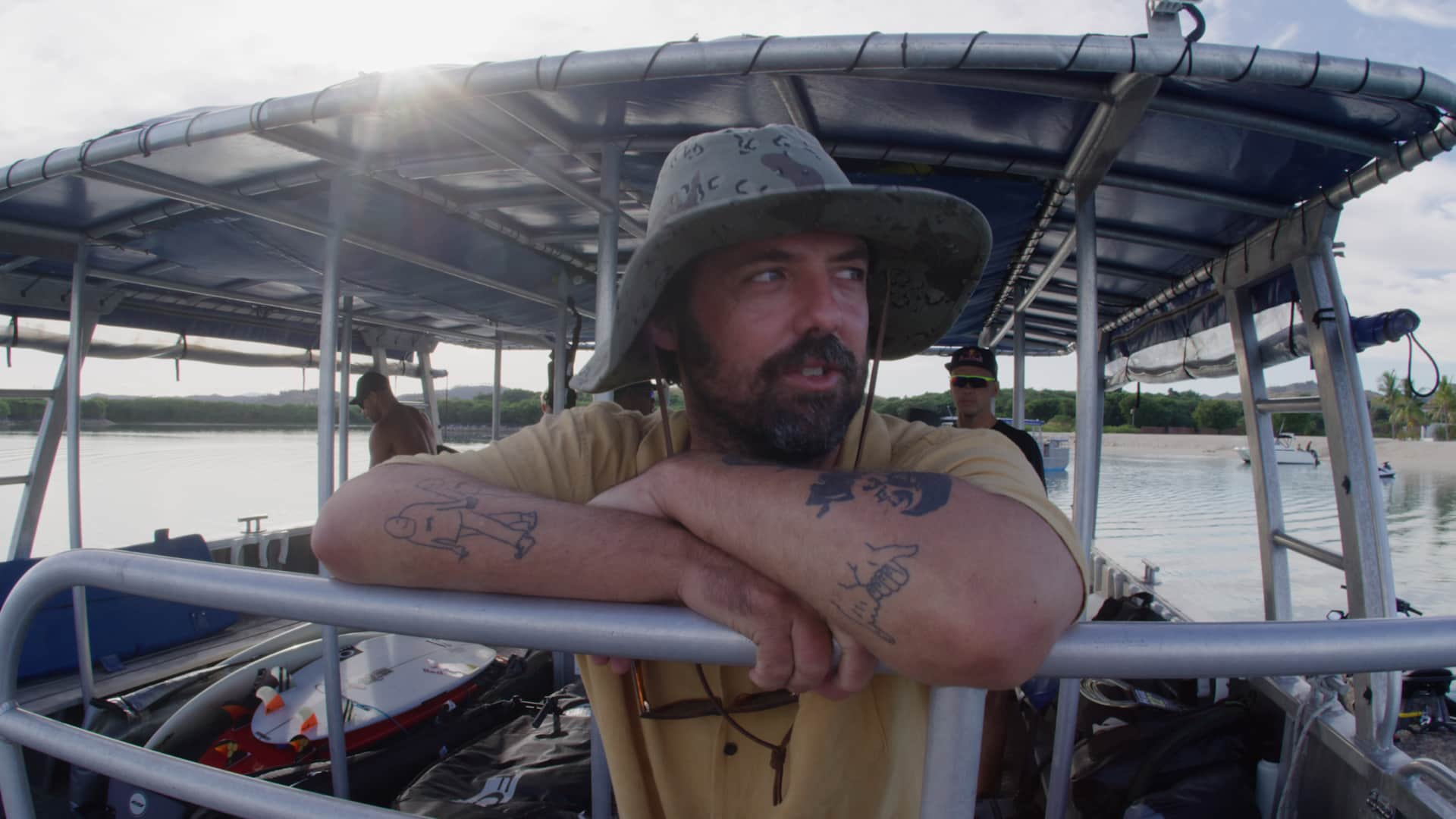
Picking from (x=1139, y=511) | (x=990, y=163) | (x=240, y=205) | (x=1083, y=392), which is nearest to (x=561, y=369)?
(x=240, y=205)

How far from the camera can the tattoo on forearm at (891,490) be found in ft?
2.65

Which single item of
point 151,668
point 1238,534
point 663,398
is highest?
point 663,398

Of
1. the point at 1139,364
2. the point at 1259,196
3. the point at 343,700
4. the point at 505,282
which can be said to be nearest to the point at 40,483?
the point at 343,700

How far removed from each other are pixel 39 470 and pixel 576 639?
5410 mm

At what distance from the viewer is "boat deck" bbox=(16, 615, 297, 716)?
143 inches

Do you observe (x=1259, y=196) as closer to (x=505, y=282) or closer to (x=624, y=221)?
(x=624, y=221)

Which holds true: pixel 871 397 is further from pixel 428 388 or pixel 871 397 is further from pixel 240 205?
pixel 428 388

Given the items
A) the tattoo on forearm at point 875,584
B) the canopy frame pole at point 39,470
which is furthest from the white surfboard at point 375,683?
the tattoo on forearm at point 875,584

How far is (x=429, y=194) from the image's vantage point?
3.03 metres

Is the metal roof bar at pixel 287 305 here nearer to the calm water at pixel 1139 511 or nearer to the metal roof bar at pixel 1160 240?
the calm water at pixel 1139 511

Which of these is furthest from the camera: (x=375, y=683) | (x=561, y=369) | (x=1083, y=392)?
(x=561, y=369)

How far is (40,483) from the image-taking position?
14.2 feet

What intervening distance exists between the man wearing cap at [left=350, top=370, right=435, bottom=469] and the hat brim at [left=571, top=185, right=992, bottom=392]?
15.4 ft

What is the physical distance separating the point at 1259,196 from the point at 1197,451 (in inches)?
1911
